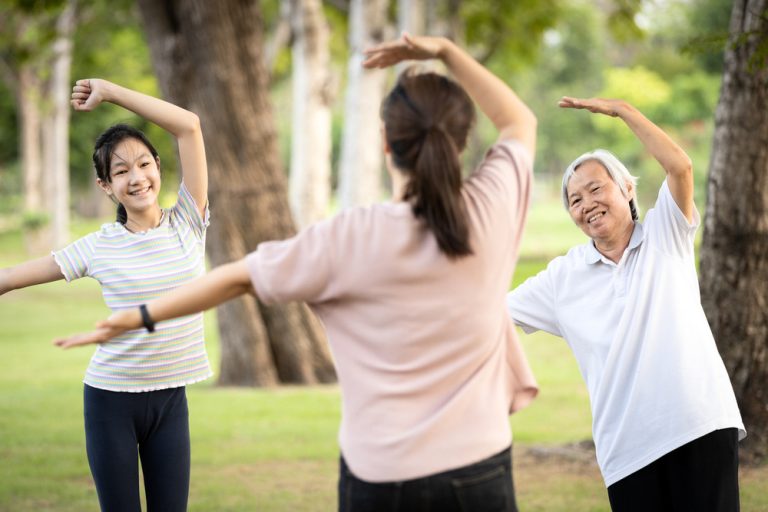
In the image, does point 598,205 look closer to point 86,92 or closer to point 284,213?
point 86,92

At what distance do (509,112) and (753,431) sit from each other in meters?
4.42

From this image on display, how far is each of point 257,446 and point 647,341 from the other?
5328 mm

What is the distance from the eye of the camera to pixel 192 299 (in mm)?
2631

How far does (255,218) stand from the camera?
10648mm

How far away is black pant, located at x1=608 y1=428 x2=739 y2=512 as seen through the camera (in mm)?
3531

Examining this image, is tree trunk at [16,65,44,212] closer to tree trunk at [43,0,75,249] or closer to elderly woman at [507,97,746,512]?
tree trunk at [43,0,75,249]

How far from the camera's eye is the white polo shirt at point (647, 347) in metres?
3.58

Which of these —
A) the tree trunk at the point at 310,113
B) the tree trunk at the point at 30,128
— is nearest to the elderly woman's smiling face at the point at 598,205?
the tree trunk at the point at 310,113

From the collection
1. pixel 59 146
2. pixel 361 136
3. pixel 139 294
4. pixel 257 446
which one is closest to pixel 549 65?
pixel 59 146

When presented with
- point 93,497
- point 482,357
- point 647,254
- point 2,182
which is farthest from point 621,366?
point 2,182

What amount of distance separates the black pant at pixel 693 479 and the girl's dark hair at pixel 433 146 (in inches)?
57.0

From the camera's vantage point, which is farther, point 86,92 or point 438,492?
point 86,92

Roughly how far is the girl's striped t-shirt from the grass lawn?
2.75 metres

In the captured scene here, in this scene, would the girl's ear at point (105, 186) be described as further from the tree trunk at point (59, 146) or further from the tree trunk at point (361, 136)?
the tree trunk at point (59, 146)
